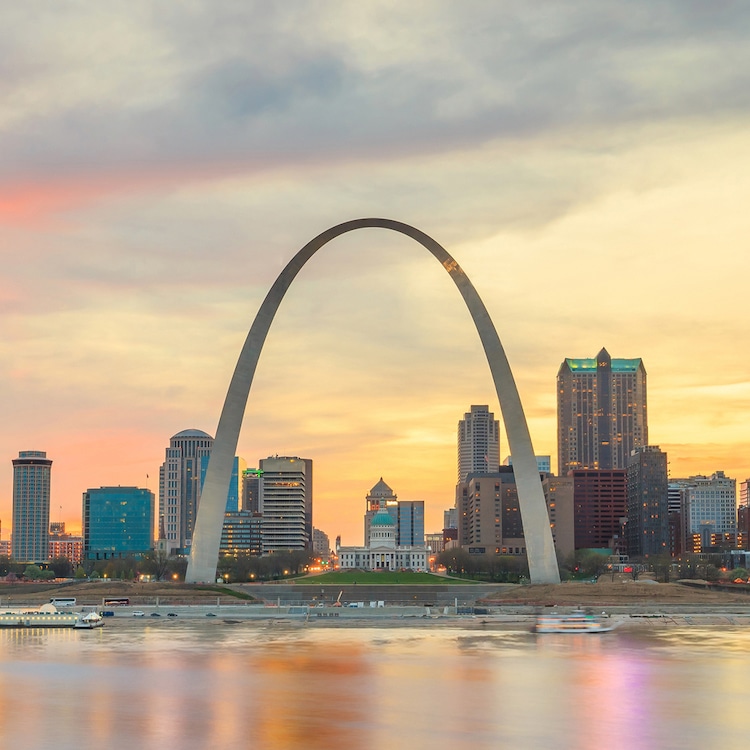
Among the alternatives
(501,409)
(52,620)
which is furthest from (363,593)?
(52,620)

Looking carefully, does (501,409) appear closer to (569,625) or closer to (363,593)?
(363,593)

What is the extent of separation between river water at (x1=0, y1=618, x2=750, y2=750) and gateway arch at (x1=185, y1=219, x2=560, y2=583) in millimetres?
30713

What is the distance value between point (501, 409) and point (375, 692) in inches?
2146

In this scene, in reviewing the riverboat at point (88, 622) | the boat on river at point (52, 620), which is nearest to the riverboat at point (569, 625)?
the riverboat at point (88, 622)

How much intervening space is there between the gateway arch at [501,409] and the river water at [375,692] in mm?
30713

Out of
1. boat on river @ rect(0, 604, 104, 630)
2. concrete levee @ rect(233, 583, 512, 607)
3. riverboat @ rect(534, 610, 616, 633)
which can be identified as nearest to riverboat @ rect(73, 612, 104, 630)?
boat on river @ rect(0, 604, 104, 630)

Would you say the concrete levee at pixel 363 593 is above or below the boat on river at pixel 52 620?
below

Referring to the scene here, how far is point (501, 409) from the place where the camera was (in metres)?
90.8

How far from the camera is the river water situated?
2994cm

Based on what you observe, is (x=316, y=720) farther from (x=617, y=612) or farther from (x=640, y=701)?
(x=617, y=612)

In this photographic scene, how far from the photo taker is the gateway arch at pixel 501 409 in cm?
8994

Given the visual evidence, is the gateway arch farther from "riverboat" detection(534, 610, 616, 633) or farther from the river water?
the river water

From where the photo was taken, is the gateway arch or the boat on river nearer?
the boat on river

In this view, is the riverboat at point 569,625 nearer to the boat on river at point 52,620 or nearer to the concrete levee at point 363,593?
the boat on river at point 52,620
